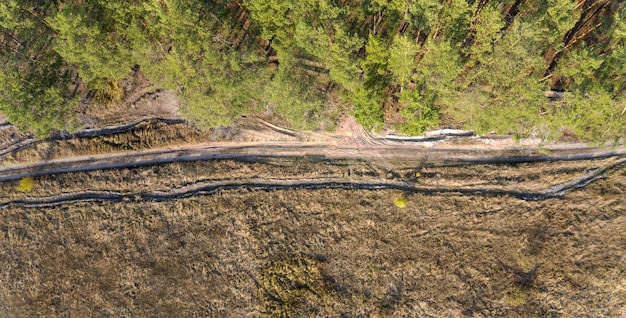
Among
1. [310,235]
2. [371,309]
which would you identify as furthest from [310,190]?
[371,309]

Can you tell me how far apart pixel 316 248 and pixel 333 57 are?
2504 cm

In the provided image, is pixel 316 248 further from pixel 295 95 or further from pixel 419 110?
pixel 419 110

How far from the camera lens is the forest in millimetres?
40281

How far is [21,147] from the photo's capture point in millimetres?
54844

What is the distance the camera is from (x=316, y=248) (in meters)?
51.0

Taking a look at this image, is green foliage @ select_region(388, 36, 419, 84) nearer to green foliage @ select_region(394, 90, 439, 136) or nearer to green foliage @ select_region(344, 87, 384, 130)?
green foliage @ select_region(394, 90, 439, 136)

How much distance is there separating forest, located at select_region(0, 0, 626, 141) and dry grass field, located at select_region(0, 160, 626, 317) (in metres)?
9.46

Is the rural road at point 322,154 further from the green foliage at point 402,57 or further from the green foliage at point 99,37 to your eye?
the green foliage at point 99,37

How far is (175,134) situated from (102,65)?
524 inches

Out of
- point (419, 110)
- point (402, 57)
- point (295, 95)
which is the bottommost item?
point (419, 110)

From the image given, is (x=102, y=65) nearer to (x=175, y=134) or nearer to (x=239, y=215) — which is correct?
(x=175, y=134)

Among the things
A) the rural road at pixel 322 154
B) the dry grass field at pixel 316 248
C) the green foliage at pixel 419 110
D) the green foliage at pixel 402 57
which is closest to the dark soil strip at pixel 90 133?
the rural road at pixel 322 154

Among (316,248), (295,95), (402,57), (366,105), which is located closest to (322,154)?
(366,105)

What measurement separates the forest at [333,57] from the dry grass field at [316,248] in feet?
31.0
